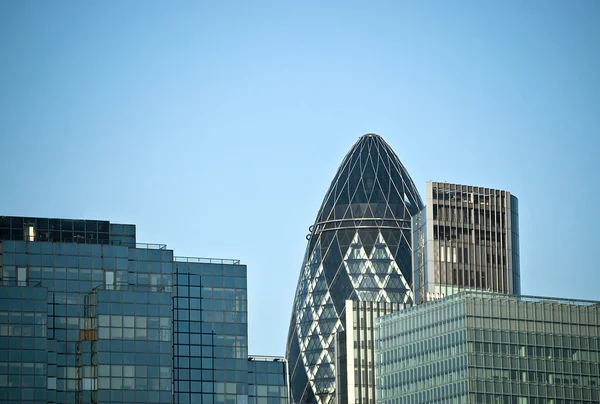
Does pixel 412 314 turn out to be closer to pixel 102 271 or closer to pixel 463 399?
pixel 463 399

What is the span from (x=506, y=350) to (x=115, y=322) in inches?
1730

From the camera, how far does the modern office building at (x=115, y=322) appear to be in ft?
511

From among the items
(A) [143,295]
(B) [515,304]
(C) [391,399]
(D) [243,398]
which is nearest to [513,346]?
(B) [515,304]

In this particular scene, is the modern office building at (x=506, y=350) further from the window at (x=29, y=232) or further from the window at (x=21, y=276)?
the window at (x=21, y=276)

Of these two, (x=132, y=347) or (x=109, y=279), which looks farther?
(x=109, y=279)

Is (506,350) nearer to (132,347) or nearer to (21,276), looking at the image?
(132,347)

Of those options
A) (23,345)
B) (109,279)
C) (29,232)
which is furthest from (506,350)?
(23,345)

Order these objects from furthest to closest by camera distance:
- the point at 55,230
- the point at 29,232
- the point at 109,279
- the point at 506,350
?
the point at 506,350 < the point at 55,230 < the point at 29,232 < the point at 109,279

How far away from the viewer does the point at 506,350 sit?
601 ft

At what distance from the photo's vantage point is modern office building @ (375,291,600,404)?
182000mm

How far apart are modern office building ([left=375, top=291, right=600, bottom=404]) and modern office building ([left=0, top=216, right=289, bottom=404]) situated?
65.8 ft

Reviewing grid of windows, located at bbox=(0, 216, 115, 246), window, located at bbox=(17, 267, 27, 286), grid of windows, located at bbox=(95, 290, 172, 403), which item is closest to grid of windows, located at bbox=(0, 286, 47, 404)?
window, located at bbox=(17, 267, 27, 286)

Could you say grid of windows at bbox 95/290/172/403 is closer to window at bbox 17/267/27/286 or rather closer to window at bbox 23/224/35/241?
window at bbox 17/267/27/286

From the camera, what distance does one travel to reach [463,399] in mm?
181375
